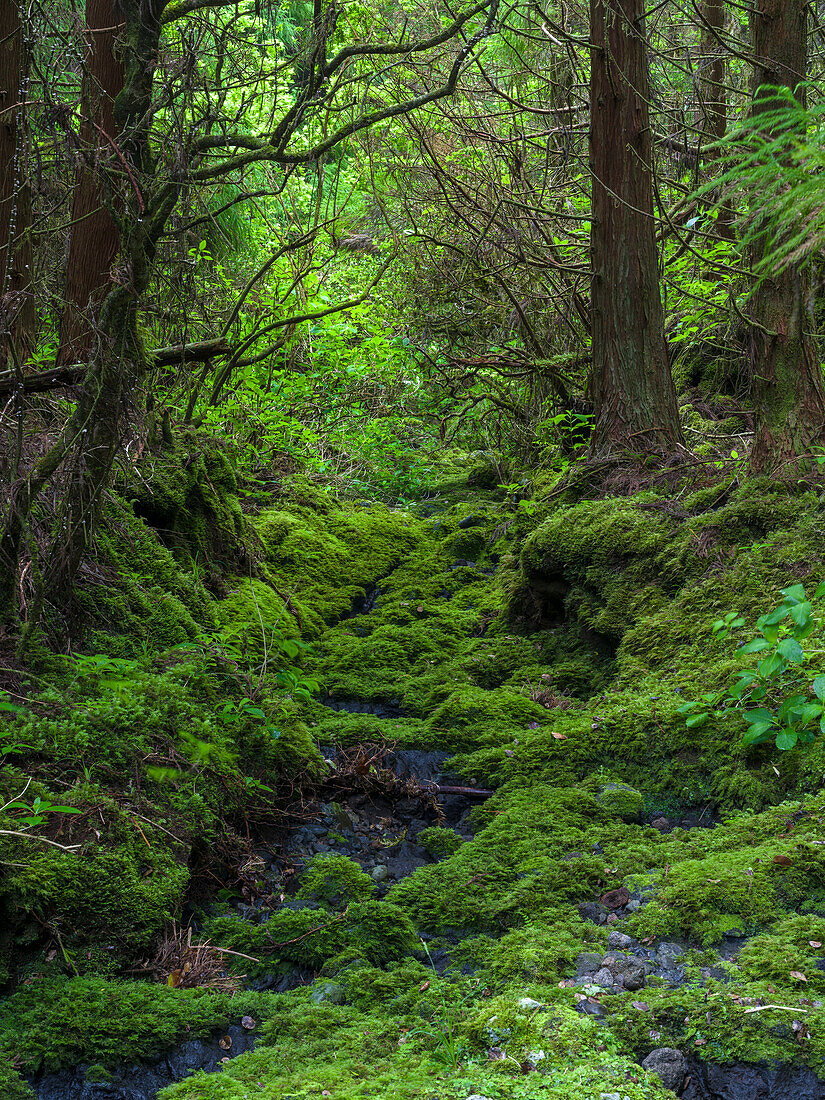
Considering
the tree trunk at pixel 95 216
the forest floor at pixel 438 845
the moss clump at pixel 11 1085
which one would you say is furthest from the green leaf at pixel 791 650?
the tree trunk at pixel 95 216

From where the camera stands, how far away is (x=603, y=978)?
8.57 ft

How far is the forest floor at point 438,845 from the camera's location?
234 cm

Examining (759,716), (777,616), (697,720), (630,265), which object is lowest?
(697,720)

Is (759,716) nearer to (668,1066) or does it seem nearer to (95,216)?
(668,1066)

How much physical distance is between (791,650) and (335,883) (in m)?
2.17

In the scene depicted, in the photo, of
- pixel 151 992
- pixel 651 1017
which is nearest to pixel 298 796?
pixel 151 992

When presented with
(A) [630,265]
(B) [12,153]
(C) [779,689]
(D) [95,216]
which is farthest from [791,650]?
(B) [12,153]

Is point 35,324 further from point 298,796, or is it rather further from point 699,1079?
point 699,1079

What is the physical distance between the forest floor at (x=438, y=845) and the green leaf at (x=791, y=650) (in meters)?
0.56

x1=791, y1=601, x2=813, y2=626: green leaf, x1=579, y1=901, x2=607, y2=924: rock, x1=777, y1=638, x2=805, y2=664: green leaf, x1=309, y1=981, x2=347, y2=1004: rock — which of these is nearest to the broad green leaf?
x1=777, y1=638, x2=805, y2=664: green leaf

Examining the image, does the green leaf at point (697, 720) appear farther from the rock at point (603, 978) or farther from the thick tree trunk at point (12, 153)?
the thick tree trunk at point (12, 153)

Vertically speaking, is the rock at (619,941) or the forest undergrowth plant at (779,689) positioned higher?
the forest undergrowth plant at (779,689)

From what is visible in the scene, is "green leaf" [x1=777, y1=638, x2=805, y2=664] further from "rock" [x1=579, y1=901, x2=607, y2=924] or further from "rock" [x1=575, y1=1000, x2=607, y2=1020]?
"rock" [x1=575, y1=1000, x2=607, y2=1020]

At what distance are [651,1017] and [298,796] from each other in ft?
7.64
